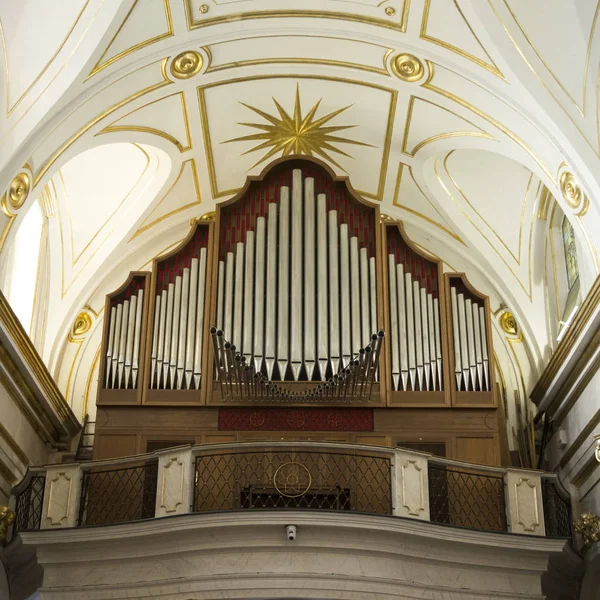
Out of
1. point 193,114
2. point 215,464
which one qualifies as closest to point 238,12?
point 193,114

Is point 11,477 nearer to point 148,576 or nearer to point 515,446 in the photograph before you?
point 148,576

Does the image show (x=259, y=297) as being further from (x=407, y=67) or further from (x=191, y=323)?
(x=407, y=67)

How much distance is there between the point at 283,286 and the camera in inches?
546

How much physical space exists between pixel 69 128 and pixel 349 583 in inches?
239

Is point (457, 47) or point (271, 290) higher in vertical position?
point (457, 47)

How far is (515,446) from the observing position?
14820 mm

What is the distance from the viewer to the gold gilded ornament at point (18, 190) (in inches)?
487

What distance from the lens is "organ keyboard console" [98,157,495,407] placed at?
13.1 metres

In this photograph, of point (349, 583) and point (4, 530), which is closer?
point (349, 583)

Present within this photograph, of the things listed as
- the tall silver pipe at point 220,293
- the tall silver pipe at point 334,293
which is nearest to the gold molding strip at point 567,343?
the tall silver pipe at point 334,293

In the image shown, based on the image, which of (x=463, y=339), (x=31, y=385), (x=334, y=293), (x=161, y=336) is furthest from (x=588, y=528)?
(x=31, y=385)

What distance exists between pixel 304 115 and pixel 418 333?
11.5 feet

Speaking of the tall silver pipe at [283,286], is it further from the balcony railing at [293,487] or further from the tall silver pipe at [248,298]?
the balcony railing at [293,487]

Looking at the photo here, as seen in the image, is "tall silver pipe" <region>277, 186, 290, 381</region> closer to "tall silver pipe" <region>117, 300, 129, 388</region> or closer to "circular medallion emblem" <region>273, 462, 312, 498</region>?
"circular medallion emblem" <region>273, 462, 312, 498</region>
